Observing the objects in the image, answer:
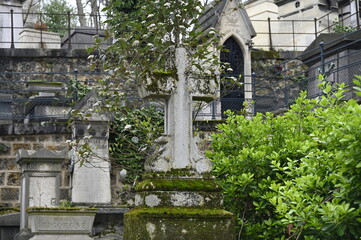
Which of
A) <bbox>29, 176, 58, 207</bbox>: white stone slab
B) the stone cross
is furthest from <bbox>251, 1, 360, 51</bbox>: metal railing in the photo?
the stone cross

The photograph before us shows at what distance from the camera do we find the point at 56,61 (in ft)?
72.5

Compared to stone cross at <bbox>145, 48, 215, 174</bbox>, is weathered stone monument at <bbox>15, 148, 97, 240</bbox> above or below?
below

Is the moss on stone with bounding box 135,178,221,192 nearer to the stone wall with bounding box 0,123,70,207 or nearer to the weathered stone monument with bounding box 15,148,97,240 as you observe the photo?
the weathered stone monument with bounding box 15,148,97,240

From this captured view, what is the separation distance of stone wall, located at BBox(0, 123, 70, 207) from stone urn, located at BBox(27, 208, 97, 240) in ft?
13.5

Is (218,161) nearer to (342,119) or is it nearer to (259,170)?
(259,170)

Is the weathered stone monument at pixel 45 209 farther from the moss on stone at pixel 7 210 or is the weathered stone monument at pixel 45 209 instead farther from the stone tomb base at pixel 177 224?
the stone tomb base at pixel 177 224

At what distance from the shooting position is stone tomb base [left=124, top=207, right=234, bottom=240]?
6.81 m

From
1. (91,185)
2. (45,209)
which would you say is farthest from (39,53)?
(45,209)

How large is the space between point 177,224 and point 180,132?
0.98 meters

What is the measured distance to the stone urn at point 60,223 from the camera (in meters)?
11.2

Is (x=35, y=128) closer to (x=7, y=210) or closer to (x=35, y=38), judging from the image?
(x=7, y=210)

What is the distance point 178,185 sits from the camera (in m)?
7.04

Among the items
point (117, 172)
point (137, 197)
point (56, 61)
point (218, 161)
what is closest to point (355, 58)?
point (117, 172)

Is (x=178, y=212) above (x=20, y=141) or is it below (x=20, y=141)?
below
